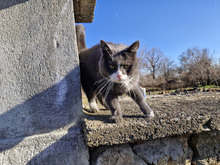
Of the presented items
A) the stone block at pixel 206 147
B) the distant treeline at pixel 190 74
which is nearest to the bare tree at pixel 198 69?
the distant treeline at pixel 190 74

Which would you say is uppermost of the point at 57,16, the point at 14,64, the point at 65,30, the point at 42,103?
the point at 57,16

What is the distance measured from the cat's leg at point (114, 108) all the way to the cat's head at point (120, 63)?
163 millimetres

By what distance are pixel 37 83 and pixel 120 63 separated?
71 cm

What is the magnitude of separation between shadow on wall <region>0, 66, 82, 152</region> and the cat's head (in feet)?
0.88

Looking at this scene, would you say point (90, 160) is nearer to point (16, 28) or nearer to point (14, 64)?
point (14, 64)

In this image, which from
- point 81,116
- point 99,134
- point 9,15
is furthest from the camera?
point 81,116

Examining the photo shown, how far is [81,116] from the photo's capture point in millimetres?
1277

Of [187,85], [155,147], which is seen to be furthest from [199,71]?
[155,147]

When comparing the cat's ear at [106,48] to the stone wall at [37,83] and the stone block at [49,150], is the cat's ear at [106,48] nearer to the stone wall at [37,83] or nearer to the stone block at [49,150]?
the stone wall at [37,83]

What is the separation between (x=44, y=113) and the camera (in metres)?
1.20

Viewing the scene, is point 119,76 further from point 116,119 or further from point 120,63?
point 116,119

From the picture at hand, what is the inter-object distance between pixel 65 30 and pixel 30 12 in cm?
30

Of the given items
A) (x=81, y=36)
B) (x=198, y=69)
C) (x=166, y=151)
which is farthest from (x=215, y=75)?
(x=166, y=151)

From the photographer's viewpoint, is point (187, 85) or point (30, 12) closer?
point (30, 12)
